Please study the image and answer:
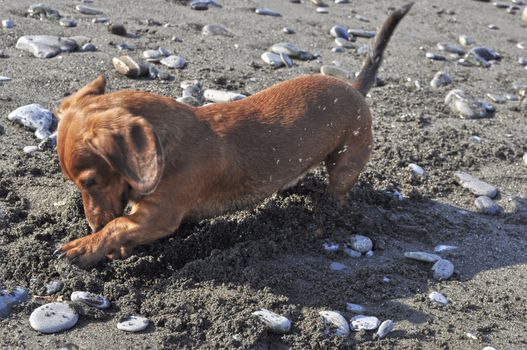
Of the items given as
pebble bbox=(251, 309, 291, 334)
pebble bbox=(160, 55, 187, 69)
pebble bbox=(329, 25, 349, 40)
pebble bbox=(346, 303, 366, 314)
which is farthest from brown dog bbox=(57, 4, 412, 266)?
pebble bbox=(329, 25, 349, 40)

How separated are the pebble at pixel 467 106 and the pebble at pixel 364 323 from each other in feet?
13.2

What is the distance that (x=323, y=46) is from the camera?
9.45m

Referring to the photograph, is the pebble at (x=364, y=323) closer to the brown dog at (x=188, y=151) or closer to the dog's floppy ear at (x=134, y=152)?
the brown dog at (x=188, y=151)

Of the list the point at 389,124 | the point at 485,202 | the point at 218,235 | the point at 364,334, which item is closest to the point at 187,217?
the point at 218,235

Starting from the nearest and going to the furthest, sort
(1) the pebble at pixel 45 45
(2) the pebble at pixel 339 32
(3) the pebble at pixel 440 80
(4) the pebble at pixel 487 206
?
(4) the pebble at pixel 487 206
(1) the pebble at pixel 45 45
(3) the pebble at pixel 440 80
(2) the pebble at pixel 339 32

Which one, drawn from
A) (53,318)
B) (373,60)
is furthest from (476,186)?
(53,318)

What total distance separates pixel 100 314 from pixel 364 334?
1.51 m

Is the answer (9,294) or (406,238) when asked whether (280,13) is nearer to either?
(406,238)

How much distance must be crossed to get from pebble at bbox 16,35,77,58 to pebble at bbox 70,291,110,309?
3.98 meters

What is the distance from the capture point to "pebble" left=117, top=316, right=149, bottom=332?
437 centimetres

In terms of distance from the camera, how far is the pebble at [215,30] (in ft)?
30.0

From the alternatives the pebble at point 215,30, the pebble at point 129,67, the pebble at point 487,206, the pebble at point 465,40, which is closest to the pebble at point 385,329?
the pebble at point 487,206

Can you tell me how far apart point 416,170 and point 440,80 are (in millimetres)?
2403

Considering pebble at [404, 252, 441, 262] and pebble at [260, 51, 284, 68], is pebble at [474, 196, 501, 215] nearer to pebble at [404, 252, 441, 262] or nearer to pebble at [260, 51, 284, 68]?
pebble at [404, 252, 441, 262]
